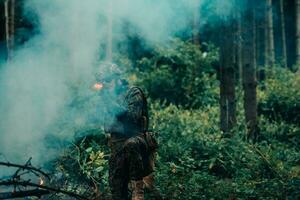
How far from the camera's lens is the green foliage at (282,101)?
1259cm

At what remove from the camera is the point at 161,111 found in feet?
40.6

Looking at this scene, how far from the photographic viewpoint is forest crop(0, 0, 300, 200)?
302 inches

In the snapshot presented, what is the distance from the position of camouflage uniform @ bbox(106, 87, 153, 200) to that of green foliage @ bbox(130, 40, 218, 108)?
792 cm

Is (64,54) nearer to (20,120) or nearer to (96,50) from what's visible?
(96,50)

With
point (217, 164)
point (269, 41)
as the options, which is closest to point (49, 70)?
point (217, 164)

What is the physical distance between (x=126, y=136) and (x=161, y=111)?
5997mm

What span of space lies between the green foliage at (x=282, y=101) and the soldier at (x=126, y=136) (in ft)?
21.7

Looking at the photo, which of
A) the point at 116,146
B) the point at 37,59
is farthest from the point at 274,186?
the point at 37,59

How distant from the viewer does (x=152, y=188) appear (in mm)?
7094

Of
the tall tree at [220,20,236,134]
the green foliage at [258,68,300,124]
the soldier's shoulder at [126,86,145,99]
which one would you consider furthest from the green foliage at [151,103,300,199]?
the soldier's shoulder at [126,86,145,99]

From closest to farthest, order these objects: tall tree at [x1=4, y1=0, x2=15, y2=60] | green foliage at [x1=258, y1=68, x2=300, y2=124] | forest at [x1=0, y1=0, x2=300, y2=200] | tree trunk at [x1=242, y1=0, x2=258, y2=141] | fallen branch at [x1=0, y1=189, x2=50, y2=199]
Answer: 1. fallen branch at [x1=0, y1=189, x2=50, y2=199]
2. forest at [x1=0, y1=0, x2=300, y2=200]
3. tree trunk at [x1=242, y1=0, x2=258, y2=141]
4. green foliage at [x1=258, y1=68, x2=300, y2=124]
5. tall tree at [x1=4, y1=0, x2=15, y2=60]

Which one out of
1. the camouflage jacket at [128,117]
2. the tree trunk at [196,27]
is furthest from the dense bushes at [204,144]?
the tree trunk at [196,27]

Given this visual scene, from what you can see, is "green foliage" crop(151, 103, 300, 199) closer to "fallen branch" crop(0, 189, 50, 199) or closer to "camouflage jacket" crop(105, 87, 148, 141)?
"camouflage jacket" crop(105, 87, 148, 141)

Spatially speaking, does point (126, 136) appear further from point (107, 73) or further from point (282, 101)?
point (282, 101)
